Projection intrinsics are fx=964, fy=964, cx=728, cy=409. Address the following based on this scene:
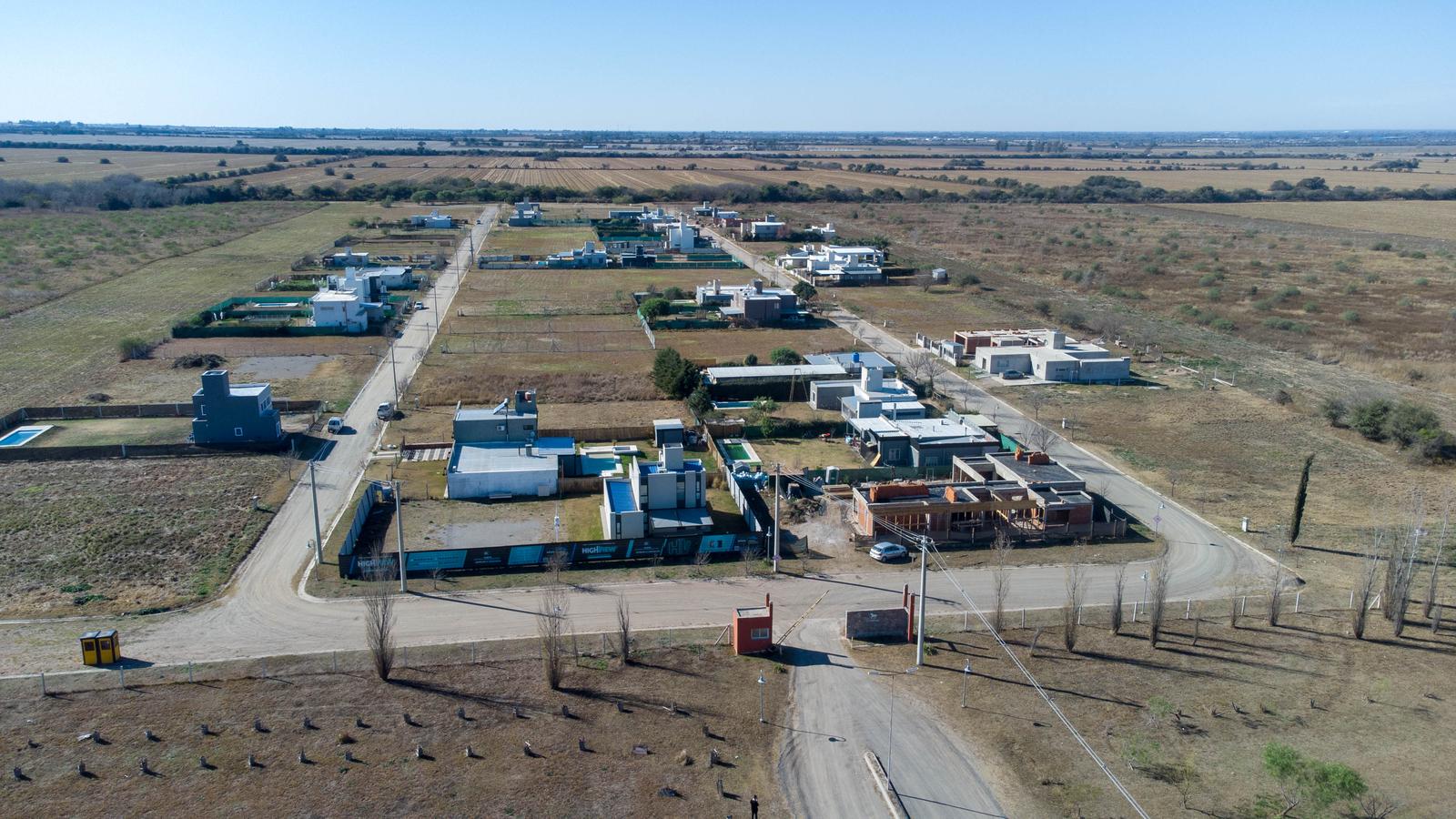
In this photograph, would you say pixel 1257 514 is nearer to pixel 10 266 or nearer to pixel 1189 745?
pixel 1189 745

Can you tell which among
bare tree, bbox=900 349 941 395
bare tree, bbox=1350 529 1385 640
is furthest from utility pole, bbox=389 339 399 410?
bare tree, bbox=1350 529 1385 640

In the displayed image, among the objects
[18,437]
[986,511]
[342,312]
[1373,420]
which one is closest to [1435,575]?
[986,511]

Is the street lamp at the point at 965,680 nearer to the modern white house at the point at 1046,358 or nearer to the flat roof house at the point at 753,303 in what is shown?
the modern white house at the point at 1046,358

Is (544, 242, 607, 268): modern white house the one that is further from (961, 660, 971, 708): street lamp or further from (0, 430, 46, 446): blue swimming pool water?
(961, 660, 971, 708): street lamp

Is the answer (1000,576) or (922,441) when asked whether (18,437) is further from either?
(1000,576)

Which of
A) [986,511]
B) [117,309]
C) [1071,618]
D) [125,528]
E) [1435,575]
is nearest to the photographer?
[1071,618]

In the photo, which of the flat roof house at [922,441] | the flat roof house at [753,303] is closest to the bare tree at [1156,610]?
the flat roof house at [922,441]
